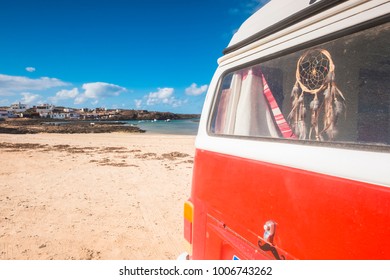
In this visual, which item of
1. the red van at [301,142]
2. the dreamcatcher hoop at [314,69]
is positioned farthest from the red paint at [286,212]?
the dreamcatcher hoop at [314,69]

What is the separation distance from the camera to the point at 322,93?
4.69 ft

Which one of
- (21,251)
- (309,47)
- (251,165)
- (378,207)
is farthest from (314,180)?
(21,251)

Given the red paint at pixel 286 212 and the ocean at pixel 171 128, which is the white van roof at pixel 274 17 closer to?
the red paint at pixel 286 212

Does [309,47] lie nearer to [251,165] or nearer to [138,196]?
[251,165]

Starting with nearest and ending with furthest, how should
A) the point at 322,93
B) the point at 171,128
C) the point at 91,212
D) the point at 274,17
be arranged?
the point at 322,93 → the point at 274,17 → the point at 91,212 → the point at 171,128

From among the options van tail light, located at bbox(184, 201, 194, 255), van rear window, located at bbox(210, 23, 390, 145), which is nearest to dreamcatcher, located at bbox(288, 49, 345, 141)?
van rear window, located at bbox(210, 23, 390, 145)

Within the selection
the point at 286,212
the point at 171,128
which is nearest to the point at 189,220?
the point at 286,212

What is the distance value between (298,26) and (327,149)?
28.2 inches

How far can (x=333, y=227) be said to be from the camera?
3.68 feet

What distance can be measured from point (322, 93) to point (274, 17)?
0.63 metres

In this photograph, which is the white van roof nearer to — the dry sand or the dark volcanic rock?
the dry sand

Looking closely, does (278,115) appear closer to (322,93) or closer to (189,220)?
(322,93)

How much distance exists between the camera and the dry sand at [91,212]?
3766 mm

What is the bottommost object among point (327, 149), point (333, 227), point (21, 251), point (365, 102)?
point (21, 251)
